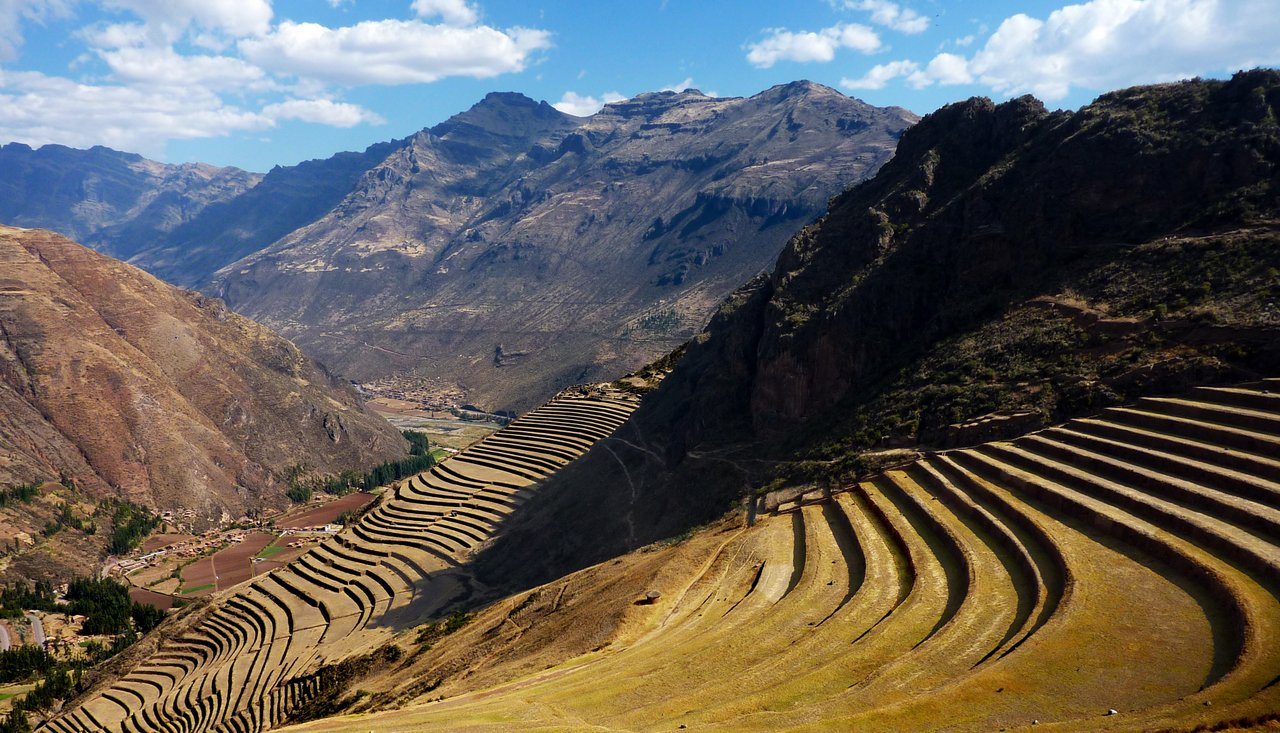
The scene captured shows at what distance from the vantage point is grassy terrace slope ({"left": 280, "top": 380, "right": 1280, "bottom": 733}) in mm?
14945

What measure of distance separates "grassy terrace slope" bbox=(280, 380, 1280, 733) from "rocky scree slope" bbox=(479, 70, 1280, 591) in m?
4.08

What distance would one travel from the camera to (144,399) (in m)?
113

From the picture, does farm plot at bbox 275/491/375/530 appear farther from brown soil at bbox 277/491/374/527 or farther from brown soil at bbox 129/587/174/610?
brown soil at bbox 129/587/174/610

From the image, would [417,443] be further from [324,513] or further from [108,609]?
[108,609]

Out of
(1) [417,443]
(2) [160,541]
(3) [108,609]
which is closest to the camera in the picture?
(3) [108,609]

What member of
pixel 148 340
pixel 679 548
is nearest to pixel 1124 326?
pixel 679 548

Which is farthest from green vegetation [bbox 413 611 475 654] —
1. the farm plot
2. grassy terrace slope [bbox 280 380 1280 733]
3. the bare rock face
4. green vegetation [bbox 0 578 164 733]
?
the bare rock face

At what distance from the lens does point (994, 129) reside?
50.9 metres

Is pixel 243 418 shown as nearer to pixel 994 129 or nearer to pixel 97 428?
pixel 97 428

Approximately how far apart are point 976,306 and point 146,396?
392 feet

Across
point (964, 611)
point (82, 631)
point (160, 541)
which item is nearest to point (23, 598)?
point (82, 631)

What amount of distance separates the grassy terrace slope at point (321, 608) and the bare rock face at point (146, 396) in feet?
193

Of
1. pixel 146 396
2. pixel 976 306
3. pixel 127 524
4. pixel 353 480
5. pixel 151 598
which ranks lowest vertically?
pixel 151 598

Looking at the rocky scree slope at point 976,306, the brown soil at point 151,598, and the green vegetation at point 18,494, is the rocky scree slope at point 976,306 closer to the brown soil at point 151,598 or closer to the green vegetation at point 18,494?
the brown soil at point 151,598
